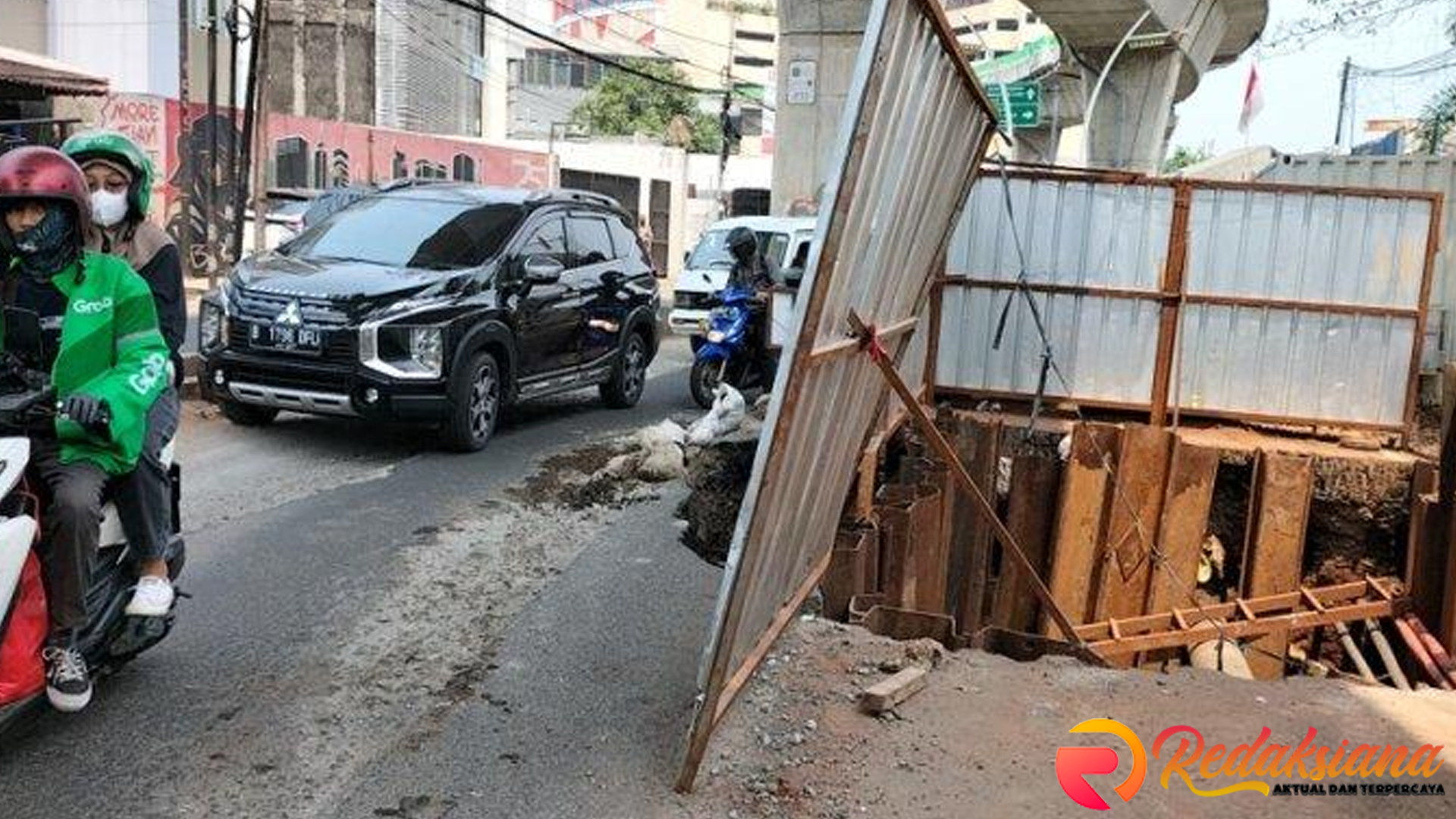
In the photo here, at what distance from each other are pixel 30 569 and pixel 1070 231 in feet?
24.6

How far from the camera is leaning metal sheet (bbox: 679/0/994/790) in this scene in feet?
11.1

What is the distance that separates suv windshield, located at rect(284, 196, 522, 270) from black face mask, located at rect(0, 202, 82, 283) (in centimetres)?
518

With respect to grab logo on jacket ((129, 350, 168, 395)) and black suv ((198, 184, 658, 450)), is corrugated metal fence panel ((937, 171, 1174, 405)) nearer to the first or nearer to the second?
black suv ((198, 184, 658, 450))

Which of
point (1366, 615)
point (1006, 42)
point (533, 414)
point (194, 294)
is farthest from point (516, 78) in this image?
point (1366, 615)

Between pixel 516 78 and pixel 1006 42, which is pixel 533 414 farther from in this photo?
pixel 1006 42

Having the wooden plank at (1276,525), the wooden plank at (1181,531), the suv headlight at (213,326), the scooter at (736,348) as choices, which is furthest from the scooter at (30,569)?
the scooter at (736,348)

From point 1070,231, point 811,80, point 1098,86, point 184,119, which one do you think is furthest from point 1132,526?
point 184,119

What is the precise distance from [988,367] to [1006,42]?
278ft

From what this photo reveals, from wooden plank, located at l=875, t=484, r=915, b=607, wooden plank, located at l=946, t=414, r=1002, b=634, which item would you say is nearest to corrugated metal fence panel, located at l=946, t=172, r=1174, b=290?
wooden plank, located at l=946, t=414, r=1002, b=634

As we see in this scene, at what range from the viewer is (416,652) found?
499 cm

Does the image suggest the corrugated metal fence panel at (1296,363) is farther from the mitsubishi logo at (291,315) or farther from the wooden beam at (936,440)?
the mitsubishi logo at (291,315)

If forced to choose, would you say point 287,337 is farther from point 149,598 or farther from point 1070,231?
point 1070,231

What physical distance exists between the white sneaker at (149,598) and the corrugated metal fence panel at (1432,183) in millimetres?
11481

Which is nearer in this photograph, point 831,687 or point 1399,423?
point 831,687
